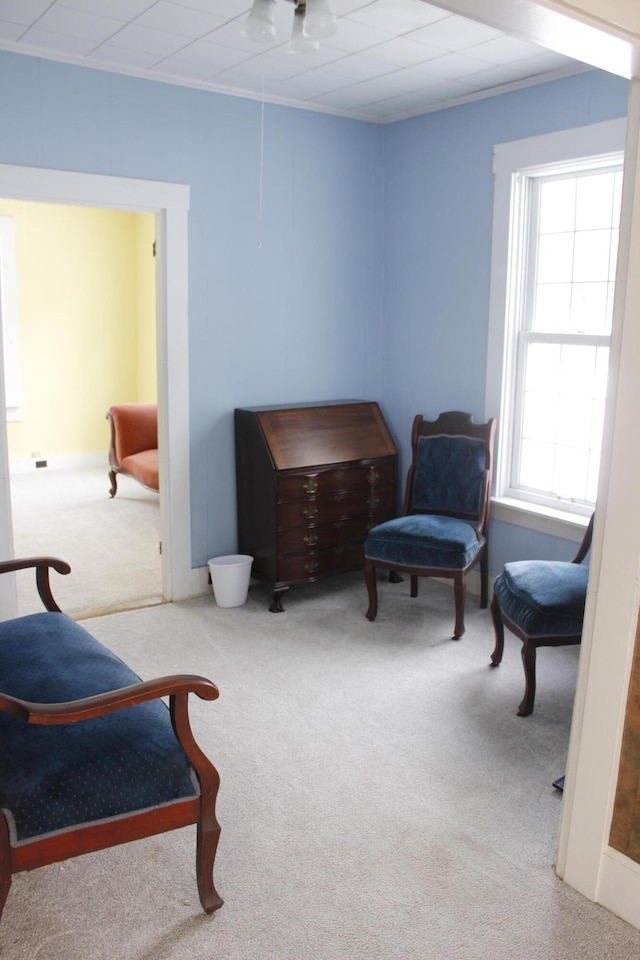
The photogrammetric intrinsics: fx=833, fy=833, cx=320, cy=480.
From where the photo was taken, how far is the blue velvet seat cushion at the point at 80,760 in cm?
192

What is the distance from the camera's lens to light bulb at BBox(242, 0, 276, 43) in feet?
9.17

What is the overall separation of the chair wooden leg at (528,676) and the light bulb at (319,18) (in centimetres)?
234

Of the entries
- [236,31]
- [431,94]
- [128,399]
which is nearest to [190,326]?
[236,31]

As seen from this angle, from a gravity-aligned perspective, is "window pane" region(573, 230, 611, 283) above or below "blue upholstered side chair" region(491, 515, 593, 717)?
above

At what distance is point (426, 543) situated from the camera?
4.02 meters

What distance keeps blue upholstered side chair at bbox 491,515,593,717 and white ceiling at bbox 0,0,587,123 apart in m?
2.18

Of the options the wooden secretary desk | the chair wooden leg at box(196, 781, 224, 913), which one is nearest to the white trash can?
the wooden secretary desk

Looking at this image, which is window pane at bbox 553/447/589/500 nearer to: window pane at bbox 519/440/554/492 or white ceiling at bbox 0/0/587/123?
window pane at bbox 519/440/554/492

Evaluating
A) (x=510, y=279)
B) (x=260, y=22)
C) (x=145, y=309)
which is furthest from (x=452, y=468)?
(x=145, y=309)

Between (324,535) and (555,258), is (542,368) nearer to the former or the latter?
(555,258)

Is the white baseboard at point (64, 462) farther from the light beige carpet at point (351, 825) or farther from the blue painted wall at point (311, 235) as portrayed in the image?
the light beige carpet at point (351, 825)

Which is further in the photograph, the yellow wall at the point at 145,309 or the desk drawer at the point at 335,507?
the yellow wall at the point at 145,309

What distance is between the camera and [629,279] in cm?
205

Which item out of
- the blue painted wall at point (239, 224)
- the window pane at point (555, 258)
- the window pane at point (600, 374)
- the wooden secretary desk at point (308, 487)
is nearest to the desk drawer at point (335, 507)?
the wooden secretary desk at point (308, 487)
